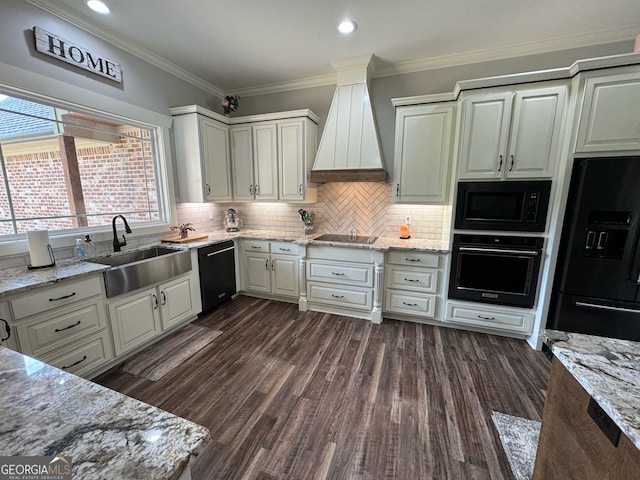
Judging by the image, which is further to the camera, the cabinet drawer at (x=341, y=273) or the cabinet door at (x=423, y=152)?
the cabinet drawer at (x=341, y=273)

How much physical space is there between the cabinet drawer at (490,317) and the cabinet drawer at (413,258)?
0.48 metres

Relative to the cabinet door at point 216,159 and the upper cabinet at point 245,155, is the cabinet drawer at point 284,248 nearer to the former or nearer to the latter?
the upper cabinet at point 245,155

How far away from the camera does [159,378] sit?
2.13 meters

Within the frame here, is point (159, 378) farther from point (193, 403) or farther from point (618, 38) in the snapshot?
point (618, 38)

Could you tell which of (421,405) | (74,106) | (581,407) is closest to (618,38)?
(581,407)

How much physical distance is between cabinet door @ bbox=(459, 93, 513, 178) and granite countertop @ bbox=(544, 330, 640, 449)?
195 centimetres

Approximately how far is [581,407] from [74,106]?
149 inches

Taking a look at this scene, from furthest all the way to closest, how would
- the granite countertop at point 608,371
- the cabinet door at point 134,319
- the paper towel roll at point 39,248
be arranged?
the cabinet door at point 134,319 < the paper towel roll at point 39,248 < the granite countertop at point 608,371

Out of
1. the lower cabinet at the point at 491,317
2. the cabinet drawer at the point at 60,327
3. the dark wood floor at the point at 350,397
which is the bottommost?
the dark wood floor at the point at 350,397

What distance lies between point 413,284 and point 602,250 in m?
1.57

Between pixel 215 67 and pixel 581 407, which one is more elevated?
pixel 215 67

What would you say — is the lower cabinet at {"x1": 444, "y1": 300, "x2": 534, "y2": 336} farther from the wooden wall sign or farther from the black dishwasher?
the wooden wall sign

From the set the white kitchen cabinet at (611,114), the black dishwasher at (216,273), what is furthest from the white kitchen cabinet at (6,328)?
the white kitchen cabinet at (611,114)

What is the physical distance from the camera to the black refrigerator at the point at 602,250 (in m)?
2.13
